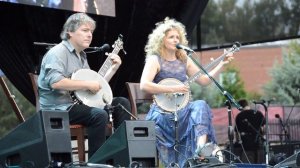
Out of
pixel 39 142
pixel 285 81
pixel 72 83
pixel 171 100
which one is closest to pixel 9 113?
pixel 285 81

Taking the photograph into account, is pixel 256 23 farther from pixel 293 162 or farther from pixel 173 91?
pixel 293 162

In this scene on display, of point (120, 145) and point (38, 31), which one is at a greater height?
point (38, 31)

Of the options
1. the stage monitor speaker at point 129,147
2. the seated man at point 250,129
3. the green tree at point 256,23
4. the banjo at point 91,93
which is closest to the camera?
the stage monitor speaker at point 129,147

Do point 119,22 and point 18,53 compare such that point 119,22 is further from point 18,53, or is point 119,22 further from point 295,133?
point 295,133

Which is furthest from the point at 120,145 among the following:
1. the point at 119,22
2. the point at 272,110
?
the point at 272,110

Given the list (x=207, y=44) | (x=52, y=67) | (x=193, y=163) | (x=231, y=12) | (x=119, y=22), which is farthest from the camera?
(x=231, y=12)

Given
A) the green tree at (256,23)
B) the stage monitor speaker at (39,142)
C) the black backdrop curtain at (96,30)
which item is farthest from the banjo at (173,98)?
the green tree at (256,23)

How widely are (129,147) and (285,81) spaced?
2040 cm

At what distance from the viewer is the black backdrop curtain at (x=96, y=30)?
27.1 ft

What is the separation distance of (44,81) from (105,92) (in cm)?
56

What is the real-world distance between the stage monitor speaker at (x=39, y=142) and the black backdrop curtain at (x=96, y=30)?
3237 mm

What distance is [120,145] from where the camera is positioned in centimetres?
523

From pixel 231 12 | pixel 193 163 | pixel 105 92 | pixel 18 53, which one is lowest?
pixel 193 163

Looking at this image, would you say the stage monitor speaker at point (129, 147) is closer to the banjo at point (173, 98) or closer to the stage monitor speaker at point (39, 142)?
the stage monitor speaker at point (39, 142)
